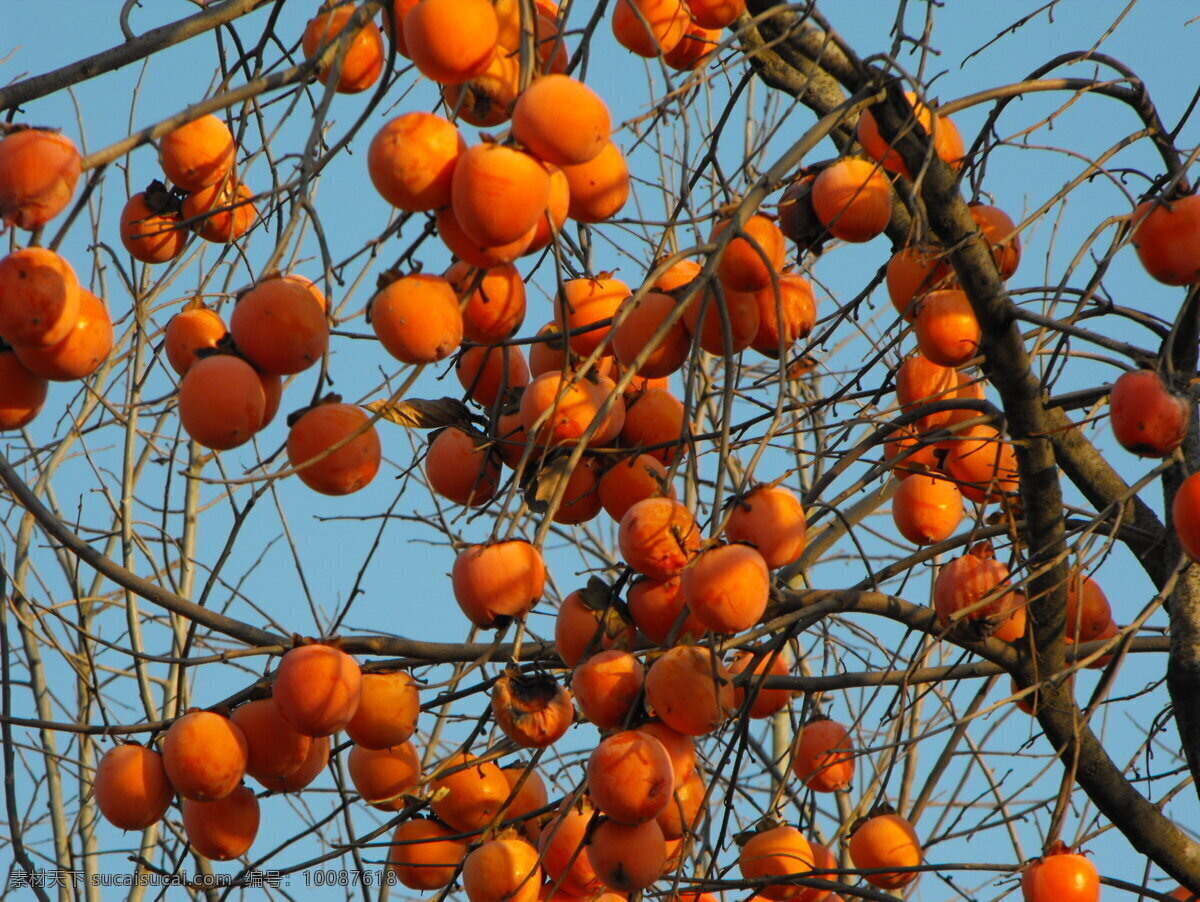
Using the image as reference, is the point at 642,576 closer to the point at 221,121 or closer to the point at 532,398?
the point at 532,398

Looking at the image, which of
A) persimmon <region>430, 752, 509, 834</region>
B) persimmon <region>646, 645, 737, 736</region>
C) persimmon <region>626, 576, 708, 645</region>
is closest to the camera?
persimmon <region>646, 645, 737, 736</region>

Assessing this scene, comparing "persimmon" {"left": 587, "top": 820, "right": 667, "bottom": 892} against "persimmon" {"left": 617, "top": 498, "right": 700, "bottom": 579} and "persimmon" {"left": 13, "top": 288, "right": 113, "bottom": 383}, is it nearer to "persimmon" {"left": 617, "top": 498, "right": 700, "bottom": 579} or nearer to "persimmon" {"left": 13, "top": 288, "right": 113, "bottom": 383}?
"persimmon" {"left": 617, "top": 498, "right": 700, "bottom": 579}

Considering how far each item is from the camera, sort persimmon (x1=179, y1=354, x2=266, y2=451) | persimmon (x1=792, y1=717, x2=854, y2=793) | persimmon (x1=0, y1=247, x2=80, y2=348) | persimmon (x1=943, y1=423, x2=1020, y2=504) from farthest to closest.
Result: persimmon (x1=792, y1=717, x2=854, y2=793) → persimmon (x1=943, y1=423, x2=1020, y2=504) → persimmon (x1=179, y1=354, x2=266, y2=451) → persimmon (x1=0, y1=247, x2=80, y2=348)

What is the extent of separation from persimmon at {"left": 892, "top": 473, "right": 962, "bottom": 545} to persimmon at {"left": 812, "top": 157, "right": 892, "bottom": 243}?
625 mm

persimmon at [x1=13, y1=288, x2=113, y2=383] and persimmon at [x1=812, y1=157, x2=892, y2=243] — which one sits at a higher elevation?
persimmon at [x1=812, y1=157, x2=892, y2=243]

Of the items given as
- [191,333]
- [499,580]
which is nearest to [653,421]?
[499,580]

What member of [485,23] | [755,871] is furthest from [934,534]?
[485,23]

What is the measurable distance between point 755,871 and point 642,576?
66 centimetres

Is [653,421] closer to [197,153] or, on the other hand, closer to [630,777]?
[630,777]

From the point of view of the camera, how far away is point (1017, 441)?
204 cm

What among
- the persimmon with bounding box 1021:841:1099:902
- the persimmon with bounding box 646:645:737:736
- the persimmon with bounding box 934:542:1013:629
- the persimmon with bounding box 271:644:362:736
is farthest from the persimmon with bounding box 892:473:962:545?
the persimmon with bounding box 271:644:362:736

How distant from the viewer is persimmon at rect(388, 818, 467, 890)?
2215mm

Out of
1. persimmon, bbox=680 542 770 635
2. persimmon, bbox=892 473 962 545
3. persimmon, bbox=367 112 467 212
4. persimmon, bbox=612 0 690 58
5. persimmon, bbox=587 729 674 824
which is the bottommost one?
persimmon, bbox=587 729 674 824

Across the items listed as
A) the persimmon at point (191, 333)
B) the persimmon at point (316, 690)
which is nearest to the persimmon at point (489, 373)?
the persimmon at point (191, 333)
